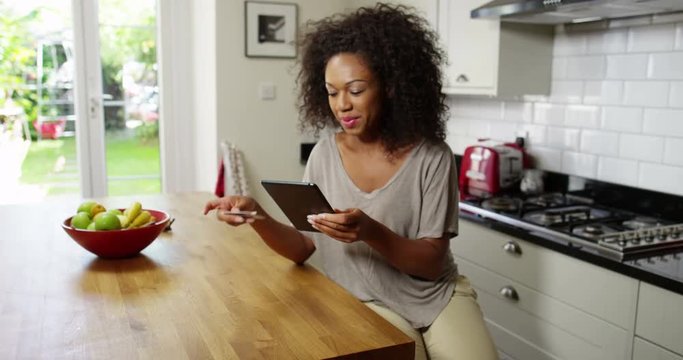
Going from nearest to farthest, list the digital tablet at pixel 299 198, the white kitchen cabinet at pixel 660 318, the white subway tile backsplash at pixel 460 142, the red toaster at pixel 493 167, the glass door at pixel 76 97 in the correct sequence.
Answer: the digital tablet at pixel 299 198, the white kitchen cabinet at pixel 660 318, the red toaster at pixel 493 167, the white subway tile backsplash at pixel 460 142, the glass door at pixel 76 97

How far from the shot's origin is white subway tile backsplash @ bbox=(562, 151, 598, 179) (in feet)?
8.79

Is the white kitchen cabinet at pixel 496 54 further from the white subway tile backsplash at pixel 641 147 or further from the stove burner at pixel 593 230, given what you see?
the stove burner at pixel 593 230

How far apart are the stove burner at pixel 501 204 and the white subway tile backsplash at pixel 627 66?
0.62 meters

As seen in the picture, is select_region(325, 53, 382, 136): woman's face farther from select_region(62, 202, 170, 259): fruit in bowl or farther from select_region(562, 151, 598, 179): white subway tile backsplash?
select_region(562, 151, 598, 179): white subway tile backsplash

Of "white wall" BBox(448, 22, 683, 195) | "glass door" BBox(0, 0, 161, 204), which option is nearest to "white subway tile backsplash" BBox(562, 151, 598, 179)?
"white wall" BBox(448, 22, 683, 195)

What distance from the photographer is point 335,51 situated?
1.71 meters

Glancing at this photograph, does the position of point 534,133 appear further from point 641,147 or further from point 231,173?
point 231,173

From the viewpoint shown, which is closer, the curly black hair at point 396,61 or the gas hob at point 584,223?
the curly black hair at point 396,61

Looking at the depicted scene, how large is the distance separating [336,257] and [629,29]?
1546 millimetres

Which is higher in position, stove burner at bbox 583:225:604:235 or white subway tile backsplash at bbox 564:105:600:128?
white subway tile backsplash at bbox 564:105:600:128

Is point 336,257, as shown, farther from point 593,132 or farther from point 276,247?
point 593,132

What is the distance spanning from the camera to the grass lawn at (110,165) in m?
3.83

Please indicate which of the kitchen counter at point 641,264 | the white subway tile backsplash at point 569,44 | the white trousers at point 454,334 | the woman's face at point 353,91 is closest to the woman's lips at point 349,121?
the woman's face at point 353,91

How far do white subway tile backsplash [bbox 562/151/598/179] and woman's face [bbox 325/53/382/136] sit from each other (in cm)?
138
